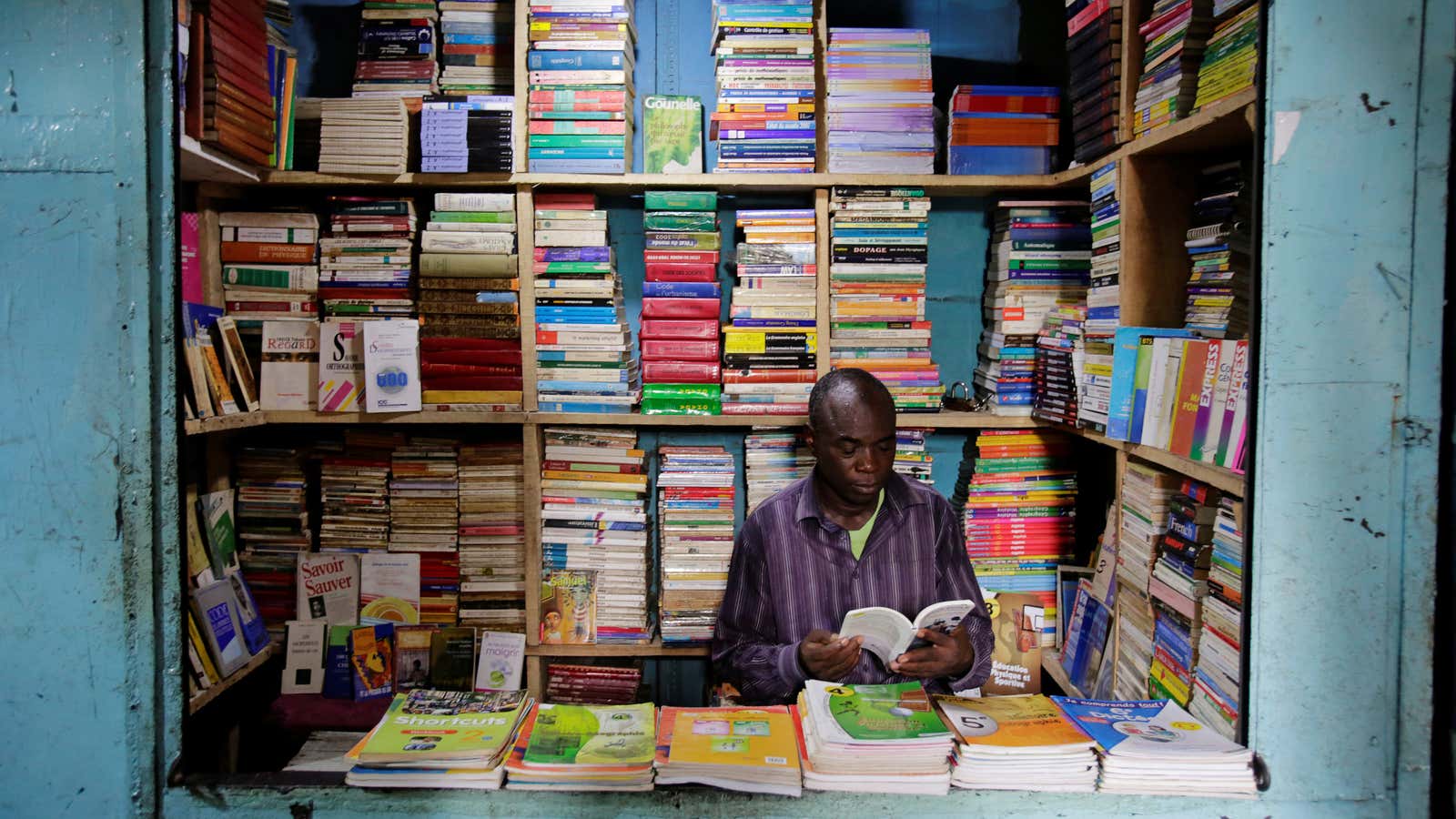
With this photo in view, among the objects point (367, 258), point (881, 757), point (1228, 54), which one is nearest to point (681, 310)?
point (367, 258)

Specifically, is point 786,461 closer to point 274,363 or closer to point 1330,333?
point 274,363

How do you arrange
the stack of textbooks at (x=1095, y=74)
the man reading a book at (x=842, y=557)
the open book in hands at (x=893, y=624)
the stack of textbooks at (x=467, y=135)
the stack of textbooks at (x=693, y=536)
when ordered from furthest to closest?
the stack of textbooks at (x=693, y=536) < the stack of textbooks at (x=467, y=135) < the stack of textbooks at (x=1095, y=74) < the man reading a book at (x=842, y=557) < the open book in hands at (x=893, y=624)

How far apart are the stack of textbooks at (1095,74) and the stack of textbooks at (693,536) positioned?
1.61 m

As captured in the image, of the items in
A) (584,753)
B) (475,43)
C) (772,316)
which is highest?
(475,43)

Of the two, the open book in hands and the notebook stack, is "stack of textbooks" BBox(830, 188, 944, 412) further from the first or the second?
the open book in hands

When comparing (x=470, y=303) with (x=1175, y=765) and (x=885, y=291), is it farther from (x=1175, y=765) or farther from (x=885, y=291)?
(x=1175, y=765)

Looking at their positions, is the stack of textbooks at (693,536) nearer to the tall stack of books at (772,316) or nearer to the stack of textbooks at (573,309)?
the tall stack of books at (772,316)

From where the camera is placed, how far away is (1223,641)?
1919mm

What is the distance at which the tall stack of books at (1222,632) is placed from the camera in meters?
1.87

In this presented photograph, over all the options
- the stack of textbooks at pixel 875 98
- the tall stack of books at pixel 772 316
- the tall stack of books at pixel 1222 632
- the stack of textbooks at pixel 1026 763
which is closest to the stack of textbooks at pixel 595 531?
the tall stack of books at pixel 772 316

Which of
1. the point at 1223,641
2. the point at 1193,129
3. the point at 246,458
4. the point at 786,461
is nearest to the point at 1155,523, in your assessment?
the point at 1223,641

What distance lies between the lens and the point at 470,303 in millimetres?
3033

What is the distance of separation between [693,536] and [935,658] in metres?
1.20

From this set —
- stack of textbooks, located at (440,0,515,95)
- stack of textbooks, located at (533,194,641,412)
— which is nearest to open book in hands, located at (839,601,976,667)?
stack of textbooks, located at (533,194,641,412)
